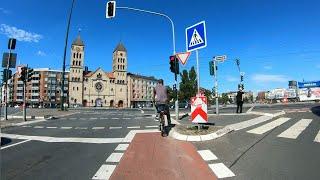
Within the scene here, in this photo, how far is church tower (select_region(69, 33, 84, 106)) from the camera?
144 meters

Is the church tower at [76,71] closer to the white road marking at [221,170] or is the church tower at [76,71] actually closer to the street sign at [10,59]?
the street sign at [10,59]

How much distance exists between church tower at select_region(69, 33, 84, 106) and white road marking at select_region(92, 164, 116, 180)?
13988 centimetres

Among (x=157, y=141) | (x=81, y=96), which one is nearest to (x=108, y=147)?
(x=157, y=141)

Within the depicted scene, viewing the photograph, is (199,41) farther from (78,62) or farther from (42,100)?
(42,100)

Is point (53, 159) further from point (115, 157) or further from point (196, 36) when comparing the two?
point (196, 36)

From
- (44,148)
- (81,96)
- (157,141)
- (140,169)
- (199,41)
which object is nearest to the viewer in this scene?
(140,169)

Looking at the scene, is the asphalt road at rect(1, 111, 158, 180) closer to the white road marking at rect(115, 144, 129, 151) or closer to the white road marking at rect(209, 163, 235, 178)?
the white road marking at rect(115, 144, 129, 151)

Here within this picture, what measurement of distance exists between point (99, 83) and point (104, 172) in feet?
485

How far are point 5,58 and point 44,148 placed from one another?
15.7 m

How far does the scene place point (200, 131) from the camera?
33.9 ft

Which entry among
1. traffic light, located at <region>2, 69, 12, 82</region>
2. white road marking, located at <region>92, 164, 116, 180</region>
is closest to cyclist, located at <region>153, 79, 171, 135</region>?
white road marking, located at <region>92, 164, 116, 180</region>

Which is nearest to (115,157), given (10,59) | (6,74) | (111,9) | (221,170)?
(221,170)

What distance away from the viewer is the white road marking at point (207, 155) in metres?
7.12

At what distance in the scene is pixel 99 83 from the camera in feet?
498
